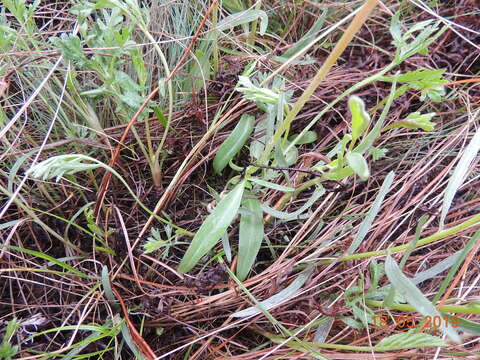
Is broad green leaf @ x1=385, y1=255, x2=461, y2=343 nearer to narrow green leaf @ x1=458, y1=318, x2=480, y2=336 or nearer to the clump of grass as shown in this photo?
the clump of grass

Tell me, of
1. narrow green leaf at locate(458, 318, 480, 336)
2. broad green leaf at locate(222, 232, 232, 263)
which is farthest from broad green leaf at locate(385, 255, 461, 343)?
broad green leaf at locate(222, 232, 232, 263)

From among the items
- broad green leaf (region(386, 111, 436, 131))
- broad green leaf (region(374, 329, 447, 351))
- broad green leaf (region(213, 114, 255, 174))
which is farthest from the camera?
broad green leaf (region(213, 114, 255, 174))

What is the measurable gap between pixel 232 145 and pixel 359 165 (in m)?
0.48

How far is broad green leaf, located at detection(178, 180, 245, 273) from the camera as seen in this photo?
908mm

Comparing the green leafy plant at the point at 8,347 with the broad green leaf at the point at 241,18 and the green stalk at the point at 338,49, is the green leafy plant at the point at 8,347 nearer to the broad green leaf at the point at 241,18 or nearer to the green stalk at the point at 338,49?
the green stalk at the point at 338,49

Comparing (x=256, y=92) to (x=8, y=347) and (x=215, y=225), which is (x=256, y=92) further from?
(x=8, y=347)

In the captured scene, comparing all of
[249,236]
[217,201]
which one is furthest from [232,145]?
[249,236]

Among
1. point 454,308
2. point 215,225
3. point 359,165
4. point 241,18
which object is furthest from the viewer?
point 241,18

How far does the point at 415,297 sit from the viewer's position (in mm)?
703

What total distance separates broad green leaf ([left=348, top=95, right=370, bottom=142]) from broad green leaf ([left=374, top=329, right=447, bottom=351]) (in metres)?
0.39

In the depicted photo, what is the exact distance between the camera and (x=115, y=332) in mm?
937

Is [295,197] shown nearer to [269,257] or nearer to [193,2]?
[269,257]

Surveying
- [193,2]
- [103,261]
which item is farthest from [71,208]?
[193,2]
